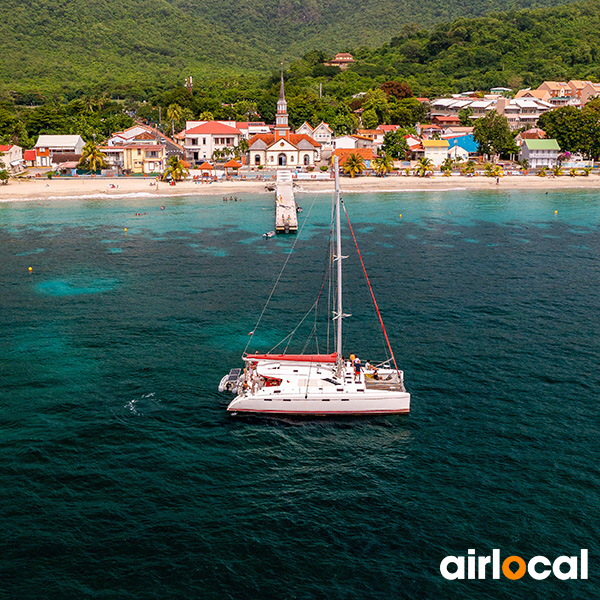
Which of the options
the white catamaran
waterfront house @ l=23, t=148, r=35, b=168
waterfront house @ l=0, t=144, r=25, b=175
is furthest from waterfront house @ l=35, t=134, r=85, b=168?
the white catamaran

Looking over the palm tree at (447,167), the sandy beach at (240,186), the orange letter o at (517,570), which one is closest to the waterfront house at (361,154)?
the sandy beach at (240,186)

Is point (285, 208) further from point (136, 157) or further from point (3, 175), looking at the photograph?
point (3, 175)

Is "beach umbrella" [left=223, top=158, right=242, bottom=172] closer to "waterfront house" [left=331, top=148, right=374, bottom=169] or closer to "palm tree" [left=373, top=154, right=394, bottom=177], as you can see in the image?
"waterfront house" [left=331, top=148, right=374, bottom=169]

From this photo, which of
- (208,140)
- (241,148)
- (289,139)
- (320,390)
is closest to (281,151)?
(289,139)

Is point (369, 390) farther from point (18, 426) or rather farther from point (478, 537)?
point (18, 426)

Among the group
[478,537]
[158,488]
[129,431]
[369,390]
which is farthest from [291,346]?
[478,537]

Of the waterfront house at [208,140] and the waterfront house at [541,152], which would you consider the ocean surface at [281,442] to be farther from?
the waterfront house at [208,140]

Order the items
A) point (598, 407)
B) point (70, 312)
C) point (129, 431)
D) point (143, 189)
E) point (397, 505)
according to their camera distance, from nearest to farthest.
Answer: point (397, 505)
point (129, 431)
point (598, 407)
point (70, 312)
point (143, 189)

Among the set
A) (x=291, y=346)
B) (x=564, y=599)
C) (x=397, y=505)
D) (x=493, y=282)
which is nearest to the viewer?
(x=564, y=599)
